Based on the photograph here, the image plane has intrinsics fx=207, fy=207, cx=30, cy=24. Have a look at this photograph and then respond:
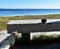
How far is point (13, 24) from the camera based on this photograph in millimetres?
6824

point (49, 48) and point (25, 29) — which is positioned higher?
point (25, 29)

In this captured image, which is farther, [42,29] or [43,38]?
[43,38]

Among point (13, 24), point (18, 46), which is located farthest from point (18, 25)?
point (18, 46)

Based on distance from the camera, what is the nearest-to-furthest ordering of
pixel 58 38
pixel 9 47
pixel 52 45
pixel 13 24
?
pixel 9 47
pixel 13 24
pixel 52 45
pixel 58 38

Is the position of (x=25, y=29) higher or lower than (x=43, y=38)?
higher

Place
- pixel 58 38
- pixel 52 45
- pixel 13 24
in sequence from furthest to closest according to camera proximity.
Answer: pixel 58 38 → pixel 52 45 → pixel 13 24

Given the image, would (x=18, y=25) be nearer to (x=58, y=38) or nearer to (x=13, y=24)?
(x=13, y=24)

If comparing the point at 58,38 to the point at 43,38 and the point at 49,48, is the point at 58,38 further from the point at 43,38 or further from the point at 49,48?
the point at 49,48

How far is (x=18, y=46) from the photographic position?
710cm

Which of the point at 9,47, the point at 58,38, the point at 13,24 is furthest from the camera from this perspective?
the point at 58,38

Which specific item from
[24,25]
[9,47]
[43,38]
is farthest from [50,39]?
[9,47]

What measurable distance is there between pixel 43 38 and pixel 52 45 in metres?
0.62

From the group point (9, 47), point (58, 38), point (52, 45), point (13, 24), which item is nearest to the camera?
point (9, 47)

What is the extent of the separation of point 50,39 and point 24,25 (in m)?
1.37
